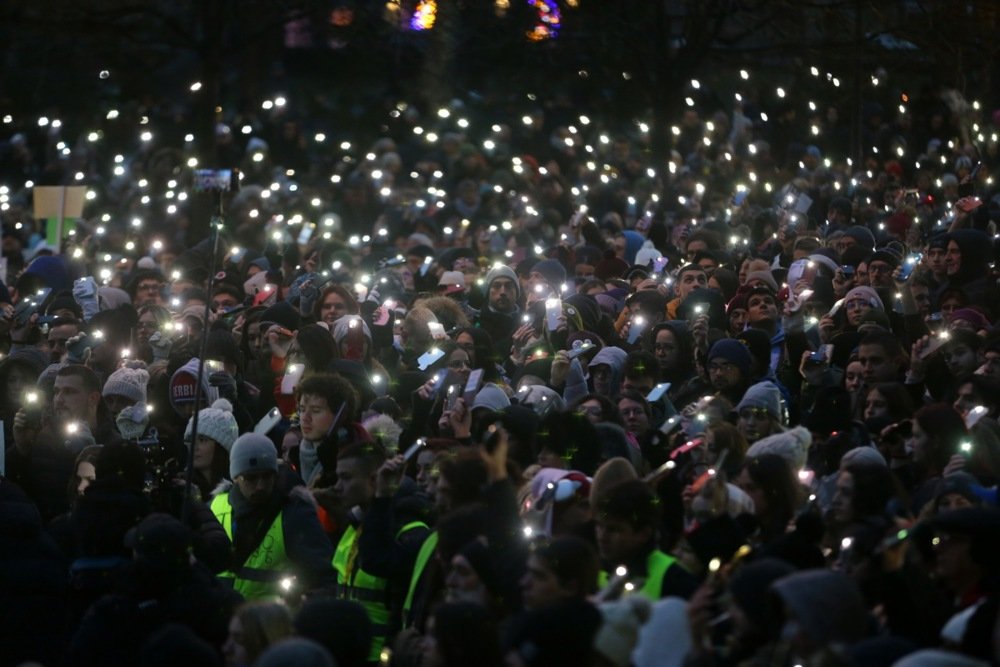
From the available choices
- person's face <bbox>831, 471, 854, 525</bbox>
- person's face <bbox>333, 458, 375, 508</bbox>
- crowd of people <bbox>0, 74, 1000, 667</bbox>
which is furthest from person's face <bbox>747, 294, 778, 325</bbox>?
person's face <bbox>831, 471, 854, 525</bbox>

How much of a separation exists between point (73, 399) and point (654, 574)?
4.86 metres

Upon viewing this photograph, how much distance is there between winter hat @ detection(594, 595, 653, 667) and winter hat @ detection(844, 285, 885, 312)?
6223 millimetres

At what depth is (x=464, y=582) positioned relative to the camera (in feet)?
23.1

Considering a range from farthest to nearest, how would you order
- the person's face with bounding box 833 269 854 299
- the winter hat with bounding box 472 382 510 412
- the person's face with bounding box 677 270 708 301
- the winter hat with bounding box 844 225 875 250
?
the winter hat with bounding box 844 225 875 250, the person's face with bounding box 677 270 708 301, the person's face with bounding box 833 269 854 299, the winter hat with bounding box 472 382 510 412

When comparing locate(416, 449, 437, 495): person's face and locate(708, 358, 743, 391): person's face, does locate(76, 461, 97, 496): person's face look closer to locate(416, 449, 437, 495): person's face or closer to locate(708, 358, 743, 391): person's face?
locate(416, 449, 437, 495): person's face

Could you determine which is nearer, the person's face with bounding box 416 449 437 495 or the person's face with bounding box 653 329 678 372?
the person's face with bounding box 416 449 437 495

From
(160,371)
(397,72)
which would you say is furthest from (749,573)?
(397,72)

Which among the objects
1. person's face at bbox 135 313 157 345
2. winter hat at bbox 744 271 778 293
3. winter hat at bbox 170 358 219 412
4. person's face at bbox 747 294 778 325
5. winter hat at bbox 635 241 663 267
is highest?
person's face at bbox 747 294 778 325

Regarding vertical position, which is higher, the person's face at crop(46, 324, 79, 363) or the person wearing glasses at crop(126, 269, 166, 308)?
the person's face at crop(46, 324, 79, 363)

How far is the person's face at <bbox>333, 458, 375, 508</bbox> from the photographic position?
8.54 m

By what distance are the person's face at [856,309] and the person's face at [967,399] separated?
7.58ft

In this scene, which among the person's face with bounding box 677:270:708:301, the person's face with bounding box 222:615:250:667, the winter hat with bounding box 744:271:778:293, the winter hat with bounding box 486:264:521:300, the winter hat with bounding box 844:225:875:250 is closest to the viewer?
the person's face with bounding box 222:615:250:667

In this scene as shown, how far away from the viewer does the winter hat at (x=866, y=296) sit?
1206 cm

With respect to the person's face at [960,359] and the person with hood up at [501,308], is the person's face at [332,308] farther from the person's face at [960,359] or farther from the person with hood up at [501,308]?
the person's face at [960,359]
